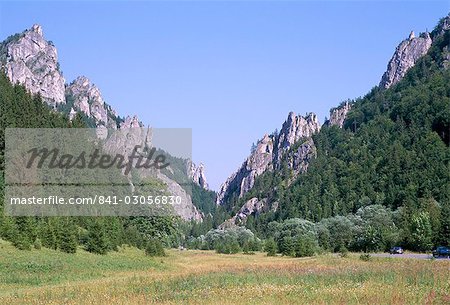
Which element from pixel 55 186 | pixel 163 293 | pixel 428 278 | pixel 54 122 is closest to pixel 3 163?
pixel 55 186

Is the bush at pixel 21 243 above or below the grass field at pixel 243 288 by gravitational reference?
above

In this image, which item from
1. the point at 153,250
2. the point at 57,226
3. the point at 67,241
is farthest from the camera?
the point at 153,250

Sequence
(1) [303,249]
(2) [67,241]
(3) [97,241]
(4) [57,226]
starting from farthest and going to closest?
(1) [303,249]
(3) [97,241]
(4) [57,226]
(2) [67,241]

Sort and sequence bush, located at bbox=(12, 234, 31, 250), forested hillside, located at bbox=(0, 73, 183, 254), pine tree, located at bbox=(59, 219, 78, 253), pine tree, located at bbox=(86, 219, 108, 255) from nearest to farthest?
bush, located at bbox=(12, 234, 31, 250)
forested hillside, located at bbox=(0, 73, 183, 254)
pine tree, located at bbox=(59, 219, 78, 253)
pine tree, located at bbox=(86, 219, 108, 255)

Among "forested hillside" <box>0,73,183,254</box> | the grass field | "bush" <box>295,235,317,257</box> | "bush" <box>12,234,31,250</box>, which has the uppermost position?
"forested hillside" <box>0,73,183,254</box>

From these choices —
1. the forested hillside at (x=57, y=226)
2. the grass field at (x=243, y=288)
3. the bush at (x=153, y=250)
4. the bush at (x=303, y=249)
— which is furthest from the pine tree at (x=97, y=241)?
the bush at (x=303, y=249)

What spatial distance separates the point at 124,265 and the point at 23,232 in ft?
30.8

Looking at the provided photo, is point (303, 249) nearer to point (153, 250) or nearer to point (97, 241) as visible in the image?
point (153, 250)

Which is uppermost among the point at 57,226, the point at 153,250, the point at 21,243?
the point at 57,226

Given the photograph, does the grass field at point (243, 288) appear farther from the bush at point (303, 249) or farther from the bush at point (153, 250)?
the bush at point (303, 249)

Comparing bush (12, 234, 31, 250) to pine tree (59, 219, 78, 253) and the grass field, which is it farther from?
the grass field

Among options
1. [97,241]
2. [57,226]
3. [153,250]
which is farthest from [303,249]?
[57,226]

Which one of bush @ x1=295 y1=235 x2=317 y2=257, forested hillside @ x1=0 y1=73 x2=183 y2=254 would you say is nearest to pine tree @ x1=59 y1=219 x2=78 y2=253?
forested hillside @ x1=0 y1=73 x2=183 y2=254

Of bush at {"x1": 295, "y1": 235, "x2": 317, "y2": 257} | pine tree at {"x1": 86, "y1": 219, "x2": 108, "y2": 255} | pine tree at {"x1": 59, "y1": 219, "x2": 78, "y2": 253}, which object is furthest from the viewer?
bush at {"x1": 295, "y1": 235, "x2": 317, "y2": 257}
